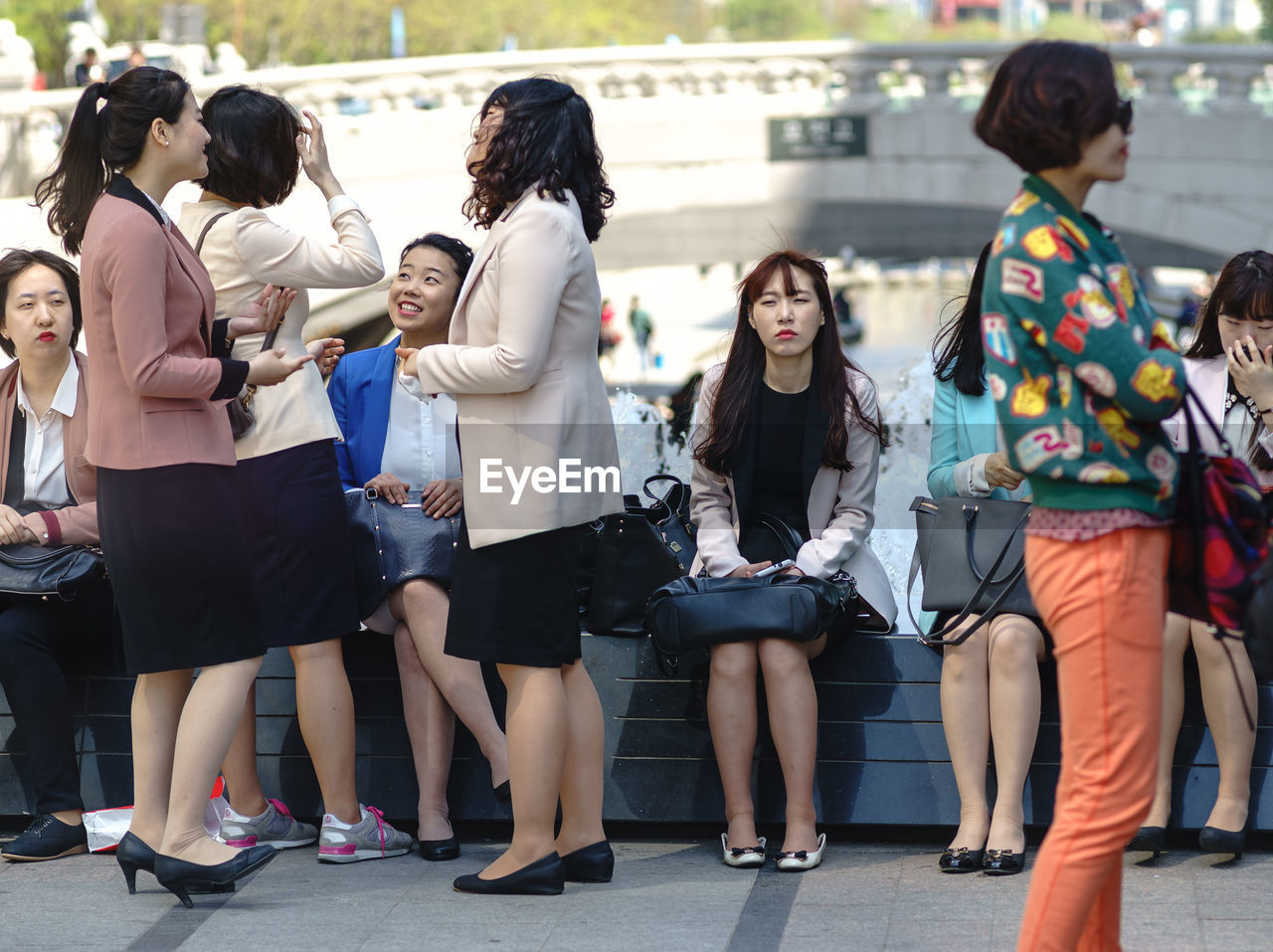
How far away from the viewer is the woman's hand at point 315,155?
168 inches

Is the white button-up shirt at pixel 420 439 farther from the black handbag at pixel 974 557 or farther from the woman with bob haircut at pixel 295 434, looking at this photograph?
the black handbag at pixel 974 557

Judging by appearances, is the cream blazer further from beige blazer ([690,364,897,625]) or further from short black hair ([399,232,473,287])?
beige blazer ([690,364,897,625])

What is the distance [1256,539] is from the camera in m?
2.96

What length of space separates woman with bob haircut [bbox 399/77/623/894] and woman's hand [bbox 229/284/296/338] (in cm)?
41

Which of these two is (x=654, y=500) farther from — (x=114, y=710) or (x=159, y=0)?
(x=159, y=0)

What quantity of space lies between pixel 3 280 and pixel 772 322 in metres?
2.27

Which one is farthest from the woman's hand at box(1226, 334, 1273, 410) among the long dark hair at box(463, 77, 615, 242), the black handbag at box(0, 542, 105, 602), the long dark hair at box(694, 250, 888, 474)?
the black handbag at box(0, 542, 105, 602)

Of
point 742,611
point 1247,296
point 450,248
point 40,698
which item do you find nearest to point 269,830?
point 40,698

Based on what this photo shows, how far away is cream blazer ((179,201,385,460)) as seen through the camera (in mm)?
4152

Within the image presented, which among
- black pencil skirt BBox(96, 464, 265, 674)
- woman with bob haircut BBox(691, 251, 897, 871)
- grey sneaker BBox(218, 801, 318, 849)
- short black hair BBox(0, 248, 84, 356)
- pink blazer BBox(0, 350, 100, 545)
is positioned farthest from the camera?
short black hair BBox(0, 248, 84, 356)

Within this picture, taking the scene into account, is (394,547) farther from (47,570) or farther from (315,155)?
(315,155)

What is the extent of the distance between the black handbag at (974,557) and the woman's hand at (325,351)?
1650mm

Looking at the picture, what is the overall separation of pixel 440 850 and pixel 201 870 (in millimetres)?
749

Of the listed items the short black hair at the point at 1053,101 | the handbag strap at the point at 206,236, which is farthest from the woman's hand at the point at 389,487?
the short black hair at the point at 1053,101
